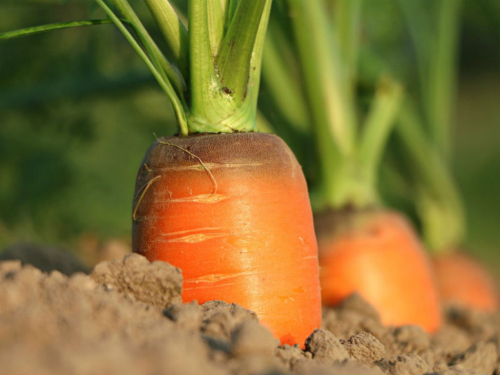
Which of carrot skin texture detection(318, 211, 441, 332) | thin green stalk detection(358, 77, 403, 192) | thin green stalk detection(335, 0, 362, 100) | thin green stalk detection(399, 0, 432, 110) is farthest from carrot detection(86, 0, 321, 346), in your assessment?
thin green stalk detection(399, 0, 432, 110)

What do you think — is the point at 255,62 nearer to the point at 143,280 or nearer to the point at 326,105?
the point at 143,280

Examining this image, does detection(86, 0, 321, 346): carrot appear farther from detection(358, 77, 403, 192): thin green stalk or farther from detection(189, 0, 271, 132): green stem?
detection(358, 77, 403, 192): thin green stalk

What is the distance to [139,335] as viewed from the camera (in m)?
0.99

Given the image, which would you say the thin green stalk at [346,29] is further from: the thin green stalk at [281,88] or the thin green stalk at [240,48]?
the thin green stalk at [240,48]

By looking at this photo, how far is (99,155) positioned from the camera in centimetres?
452

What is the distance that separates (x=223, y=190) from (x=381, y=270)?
0.92 metres

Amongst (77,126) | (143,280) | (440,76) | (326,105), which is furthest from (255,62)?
(77,126)

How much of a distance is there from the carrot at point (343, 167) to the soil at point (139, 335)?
565 millimetres

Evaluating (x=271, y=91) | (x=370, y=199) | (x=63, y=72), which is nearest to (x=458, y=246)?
(x=370, y=199)

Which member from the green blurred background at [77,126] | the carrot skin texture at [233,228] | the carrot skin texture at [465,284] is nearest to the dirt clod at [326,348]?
the carrot skin texture at [233,228]

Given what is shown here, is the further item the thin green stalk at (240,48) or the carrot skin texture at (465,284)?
the carrot skin texture at (465,284)

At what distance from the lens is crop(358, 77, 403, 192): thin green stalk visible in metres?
2.55

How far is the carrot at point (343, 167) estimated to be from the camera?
2160 millimetres

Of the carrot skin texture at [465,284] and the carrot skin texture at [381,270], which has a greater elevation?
the carrot skin texture at [381,270]
